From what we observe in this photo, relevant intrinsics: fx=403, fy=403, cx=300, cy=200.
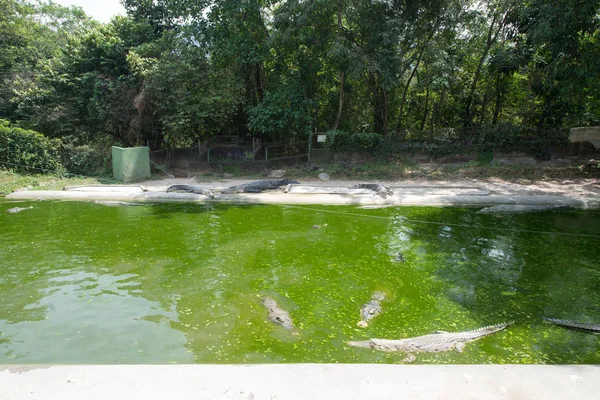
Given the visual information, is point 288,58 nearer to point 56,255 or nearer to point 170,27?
point 170,27

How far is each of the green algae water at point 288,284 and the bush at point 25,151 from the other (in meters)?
4.82

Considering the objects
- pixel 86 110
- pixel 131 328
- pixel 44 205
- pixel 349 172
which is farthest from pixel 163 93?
pixel 131 328

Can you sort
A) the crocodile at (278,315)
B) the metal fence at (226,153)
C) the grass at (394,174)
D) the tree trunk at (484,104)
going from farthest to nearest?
the tree trunk at (484,104)
the metal fence at (226,153)
the grass at (394,174)
the crocodile at (278,315)

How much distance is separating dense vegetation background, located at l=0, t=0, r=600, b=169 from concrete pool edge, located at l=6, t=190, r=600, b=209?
327 centimetres

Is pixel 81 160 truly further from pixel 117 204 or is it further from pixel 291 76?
pixel 291 76

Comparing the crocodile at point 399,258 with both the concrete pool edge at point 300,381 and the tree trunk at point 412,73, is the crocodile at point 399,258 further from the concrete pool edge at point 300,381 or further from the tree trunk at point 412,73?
the tree trunk at point 412,73

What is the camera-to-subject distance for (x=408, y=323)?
173 inches

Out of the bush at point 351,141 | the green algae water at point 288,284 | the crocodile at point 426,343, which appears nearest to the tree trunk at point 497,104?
the bush at point 351,141

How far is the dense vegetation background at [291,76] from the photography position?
12.5m

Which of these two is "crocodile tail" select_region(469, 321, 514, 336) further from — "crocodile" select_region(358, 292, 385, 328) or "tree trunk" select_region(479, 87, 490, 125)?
"tree trunk" select_region(479, 87, 490, 125)

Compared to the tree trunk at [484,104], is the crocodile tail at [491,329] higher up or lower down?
lower down

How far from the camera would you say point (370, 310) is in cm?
460

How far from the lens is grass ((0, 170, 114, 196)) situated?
37.5ft

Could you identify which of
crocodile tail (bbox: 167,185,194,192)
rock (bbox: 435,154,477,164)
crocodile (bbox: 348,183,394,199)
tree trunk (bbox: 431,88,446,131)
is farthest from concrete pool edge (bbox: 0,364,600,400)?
tree trunk (bbox: 431,88,446,131)
